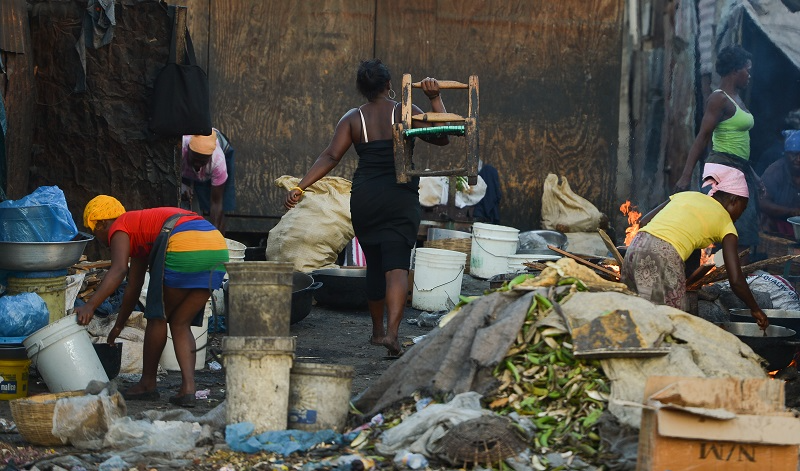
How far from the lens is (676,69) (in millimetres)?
12484

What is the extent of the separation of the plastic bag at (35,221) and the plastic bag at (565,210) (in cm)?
619

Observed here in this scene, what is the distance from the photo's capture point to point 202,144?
10453mm

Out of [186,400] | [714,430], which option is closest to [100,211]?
[186,400]

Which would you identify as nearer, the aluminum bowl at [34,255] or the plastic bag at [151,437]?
the plastic bag at [151,437]

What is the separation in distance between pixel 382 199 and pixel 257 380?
8.72ft

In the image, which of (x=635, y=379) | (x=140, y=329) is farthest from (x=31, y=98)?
(x=635, y=379)

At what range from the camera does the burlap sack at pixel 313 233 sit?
10713 mm

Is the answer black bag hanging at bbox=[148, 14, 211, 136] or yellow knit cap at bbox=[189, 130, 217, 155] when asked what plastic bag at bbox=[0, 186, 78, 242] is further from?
yellow knit cap at bbox=[189, 130, 217, 155]

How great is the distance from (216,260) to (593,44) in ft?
23.5

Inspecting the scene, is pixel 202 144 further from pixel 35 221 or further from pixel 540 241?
pixel 540 241

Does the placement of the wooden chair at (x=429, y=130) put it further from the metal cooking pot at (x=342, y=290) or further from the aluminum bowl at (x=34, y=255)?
the metal cooking pot at (x=342, y=290)

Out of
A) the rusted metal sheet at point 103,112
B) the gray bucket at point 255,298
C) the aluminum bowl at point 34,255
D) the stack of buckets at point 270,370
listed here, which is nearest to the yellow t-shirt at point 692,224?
the stack of buckets at point 270,370

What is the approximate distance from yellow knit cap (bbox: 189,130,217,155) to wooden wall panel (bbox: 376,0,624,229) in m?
2.51

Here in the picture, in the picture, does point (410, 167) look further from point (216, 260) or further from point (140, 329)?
point (140, 329)
